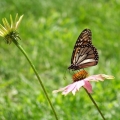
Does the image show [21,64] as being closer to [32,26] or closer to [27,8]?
[32,26]

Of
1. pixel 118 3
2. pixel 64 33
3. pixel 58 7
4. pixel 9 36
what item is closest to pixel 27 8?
pixel 58 7

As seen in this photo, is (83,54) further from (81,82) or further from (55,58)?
(55,58)

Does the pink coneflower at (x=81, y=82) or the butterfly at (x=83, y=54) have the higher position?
the butterfly at (x=83, y=54)

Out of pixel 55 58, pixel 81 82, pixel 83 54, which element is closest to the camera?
pixel 81 82

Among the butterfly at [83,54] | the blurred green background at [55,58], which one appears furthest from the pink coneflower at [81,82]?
the blurred green background at [55,58]

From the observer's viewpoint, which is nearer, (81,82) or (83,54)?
(81,82)

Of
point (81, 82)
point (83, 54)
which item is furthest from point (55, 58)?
point (81, 82)

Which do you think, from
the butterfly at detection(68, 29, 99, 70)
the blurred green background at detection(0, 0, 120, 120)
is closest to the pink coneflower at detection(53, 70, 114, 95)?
the butterfly at detection(68, 29, 99, 70)

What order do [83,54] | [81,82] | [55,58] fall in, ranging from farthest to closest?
1. [55,58]
2. [83,54]
3. [81,82]

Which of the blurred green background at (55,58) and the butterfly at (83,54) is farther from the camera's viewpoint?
the blurred green background at (55,58)

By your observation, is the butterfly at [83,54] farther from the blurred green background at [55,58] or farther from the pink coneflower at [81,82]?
the blurred green background at [55,58]
